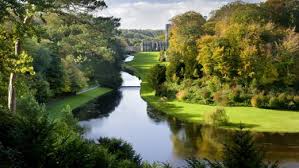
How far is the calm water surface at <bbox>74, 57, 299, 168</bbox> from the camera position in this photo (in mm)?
34912

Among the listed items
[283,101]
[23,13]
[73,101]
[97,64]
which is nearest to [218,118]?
[283,101]

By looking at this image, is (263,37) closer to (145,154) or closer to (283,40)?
(283,40)

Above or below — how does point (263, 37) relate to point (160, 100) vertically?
above

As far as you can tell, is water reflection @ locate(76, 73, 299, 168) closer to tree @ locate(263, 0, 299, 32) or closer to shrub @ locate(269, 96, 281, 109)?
shrub @ locate(269, 96, 281, 109)

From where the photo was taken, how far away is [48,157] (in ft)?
46.0

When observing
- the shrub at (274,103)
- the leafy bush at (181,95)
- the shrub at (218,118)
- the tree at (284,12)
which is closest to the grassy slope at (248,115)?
the leafy bush at (181,95)

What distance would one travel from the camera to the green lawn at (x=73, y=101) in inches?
2063

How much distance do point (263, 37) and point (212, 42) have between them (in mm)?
6651

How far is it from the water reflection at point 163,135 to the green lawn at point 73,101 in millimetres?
1717

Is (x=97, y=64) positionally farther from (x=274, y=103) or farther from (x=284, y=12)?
(x=274, y=103)

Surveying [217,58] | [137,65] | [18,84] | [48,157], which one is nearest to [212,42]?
[217,58]

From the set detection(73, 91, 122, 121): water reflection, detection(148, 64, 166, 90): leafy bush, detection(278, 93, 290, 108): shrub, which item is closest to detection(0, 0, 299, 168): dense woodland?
detection(148, 64, 166, 90): leafy bush

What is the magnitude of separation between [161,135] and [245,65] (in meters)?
19.1

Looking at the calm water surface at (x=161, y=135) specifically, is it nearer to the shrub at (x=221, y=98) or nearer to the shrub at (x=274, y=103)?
the shrub at (x=221, y=98)
